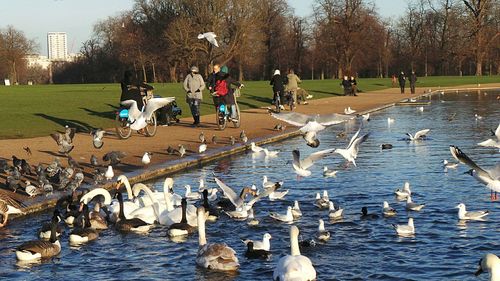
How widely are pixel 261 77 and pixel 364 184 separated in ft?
373

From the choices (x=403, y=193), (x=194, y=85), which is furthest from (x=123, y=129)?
(x=403, y=193)

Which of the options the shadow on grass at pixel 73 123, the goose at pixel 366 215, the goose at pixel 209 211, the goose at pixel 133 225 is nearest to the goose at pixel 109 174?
the goose at pixel 209 211

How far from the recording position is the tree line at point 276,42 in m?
88.6

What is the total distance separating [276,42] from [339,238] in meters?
115

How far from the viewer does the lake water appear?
883 cm

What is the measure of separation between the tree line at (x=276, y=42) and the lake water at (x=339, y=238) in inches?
2825

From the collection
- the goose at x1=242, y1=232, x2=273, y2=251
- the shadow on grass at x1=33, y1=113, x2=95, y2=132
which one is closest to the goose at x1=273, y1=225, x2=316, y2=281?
the goose at x1=242, y1=232, x2=273, y2=251

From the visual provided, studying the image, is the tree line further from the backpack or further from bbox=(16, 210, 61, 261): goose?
bbox=(16, 210, 61, 261): goose

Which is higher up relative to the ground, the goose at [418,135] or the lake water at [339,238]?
the goose at [418,135]

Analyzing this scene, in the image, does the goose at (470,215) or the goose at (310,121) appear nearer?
the goose at (470,215)

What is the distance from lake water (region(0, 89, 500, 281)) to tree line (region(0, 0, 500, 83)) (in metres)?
71.8

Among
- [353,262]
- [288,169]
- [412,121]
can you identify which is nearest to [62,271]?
[353,262]

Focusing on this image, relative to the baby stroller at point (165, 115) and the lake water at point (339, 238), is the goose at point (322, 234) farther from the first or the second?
the baby stroller at point (165, 115)

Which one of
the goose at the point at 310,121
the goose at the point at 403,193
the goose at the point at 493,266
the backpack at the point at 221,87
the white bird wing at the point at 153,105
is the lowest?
the goose at the point at 403,193
